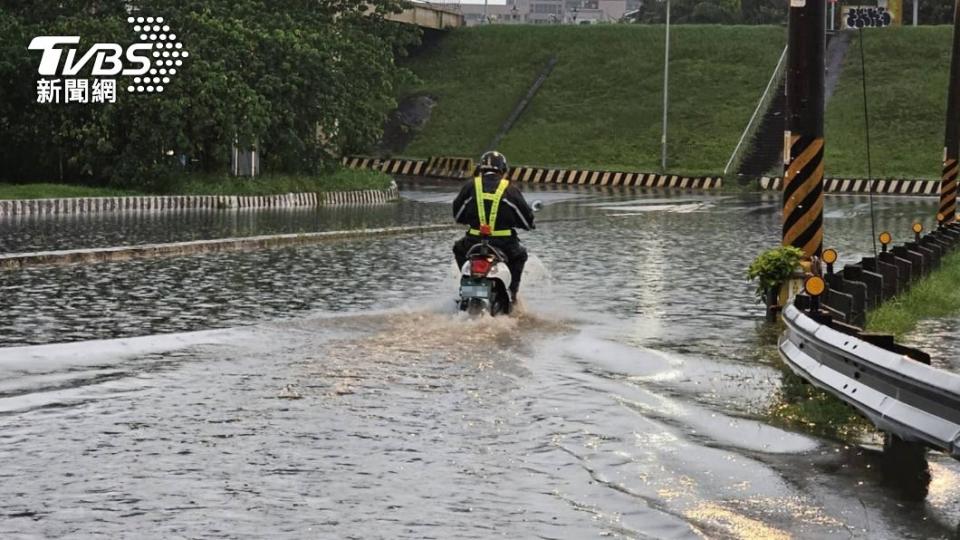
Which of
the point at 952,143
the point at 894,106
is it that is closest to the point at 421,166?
the point at 894,106

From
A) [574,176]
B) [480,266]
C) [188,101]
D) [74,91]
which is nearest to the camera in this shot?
[480,266]

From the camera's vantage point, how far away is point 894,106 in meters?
74.9

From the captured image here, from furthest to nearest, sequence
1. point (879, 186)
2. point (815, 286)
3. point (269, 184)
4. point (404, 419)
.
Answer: point (879, 186) → point (269, 184) → point (815, 286) → point (404, 419)

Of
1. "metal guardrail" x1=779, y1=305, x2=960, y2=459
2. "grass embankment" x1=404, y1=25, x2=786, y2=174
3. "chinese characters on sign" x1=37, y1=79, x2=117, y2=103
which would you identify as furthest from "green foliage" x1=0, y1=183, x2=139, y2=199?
"grass embankment" x1=404, y1=25, x2=786, y2=174

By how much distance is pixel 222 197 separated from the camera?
4150 centimetres

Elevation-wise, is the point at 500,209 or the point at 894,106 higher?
the point at 894,106

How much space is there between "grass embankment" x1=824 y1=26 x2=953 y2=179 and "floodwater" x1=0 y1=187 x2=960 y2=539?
159 feet

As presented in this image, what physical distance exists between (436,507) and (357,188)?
135 ft

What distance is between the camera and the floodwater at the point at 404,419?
7.93 meters

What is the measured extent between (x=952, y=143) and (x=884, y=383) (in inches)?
1108

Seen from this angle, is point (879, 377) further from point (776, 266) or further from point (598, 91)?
point (598, 91)
